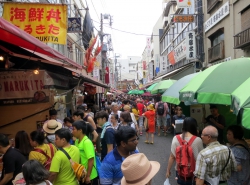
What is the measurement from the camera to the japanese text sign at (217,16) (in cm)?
1374

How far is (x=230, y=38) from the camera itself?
13602mm

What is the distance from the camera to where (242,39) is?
11.8 m

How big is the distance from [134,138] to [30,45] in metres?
2.16

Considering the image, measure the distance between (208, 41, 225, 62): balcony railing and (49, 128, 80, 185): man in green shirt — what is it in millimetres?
12674

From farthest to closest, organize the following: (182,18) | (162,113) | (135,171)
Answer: (182,18) < (162,113) < (135,171)

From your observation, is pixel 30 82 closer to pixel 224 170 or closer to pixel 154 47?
pixel 224 170

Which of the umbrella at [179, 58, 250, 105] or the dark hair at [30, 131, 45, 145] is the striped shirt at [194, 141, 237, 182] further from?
the dark hair at [30, 131, 45, 145]

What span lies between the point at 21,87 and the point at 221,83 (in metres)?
4.09

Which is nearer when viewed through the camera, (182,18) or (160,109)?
(160,109)

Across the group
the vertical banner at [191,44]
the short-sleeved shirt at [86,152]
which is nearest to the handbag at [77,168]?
the short-sleeved shirt at [86,152]

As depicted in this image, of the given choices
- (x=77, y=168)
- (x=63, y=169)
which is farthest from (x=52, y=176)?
(x=77, y=168)

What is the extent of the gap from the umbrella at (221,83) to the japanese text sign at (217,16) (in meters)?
10.1

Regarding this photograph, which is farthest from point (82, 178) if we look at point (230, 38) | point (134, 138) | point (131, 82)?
point (131, 82)

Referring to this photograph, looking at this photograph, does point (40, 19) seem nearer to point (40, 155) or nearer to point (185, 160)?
point (40, 155)
